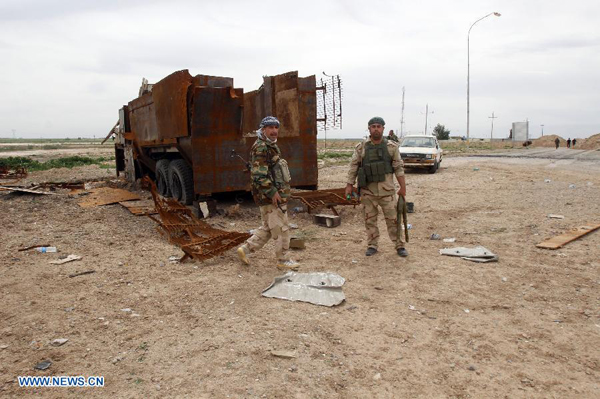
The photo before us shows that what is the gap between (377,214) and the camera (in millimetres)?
5441

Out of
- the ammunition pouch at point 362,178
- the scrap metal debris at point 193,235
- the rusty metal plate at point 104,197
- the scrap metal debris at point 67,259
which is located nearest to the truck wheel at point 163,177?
the rusty metal plate at point 104,197

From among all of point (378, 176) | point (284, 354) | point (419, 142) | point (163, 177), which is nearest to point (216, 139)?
point (163, 177)

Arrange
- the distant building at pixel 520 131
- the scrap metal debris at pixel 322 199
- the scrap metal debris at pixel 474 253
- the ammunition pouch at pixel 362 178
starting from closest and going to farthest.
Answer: the scrap metal debris at pixel 474 253, the ammunition pouch at pixel 362 178, the scrap metal debris at pixel 322 199, the distant building at pixel 520 131

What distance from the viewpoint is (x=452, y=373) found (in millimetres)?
2811

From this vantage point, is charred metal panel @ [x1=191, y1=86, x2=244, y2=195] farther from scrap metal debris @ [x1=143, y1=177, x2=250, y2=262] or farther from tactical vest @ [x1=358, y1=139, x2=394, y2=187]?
tactical vest @ [x1=358, y1=139, x2=394, y2=187]

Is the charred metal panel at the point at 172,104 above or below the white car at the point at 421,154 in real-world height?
above

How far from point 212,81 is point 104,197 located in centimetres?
414

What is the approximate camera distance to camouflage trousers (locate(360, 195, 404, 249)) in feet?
17.5

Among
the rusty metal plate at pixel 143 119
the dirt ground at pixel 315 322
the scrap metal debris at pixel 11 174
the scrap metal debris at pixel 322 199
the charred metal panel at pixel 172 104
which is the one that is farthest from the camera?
the scrap metal debris at pixel 11 174

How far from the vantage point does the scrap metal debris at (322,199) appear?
25.3 ft

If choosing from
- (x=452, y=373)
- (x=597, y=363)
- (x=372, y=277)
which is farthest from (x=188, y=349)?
(x=597, y=363)

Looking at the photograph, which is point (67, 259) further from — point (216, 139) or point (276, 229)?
point (216, 139)

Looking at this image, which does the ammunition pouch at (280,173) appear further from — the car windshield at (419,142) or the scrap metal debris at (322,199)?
the car windshield at (419,142)

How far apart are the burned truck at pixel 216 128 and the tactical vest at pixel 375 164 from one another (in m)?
1.92
